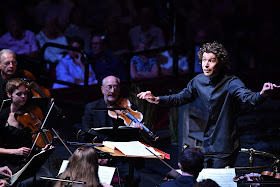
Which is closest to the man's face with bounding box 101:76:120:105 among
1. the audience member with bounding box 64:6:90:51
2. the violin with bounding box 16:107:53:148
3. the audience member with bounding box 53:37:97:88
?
the violin with bounding box 16:107:53:148

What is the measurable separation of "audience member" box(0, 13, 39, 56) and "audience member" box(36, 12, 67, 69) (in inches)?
8.4

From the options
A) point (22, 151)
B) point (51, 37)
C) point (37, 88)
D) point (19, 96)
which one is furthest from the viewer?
point (51, 37)

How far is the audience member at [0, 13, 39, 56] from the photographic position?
765 centimetres

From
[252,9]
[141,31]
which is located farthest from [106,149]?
[252,9]

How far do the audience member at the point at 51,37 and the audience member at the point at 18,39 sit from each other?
0.21m

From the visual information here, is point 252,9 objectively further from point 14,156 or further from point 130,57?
point 14,156

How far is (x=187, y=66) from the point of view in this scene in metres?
8.89

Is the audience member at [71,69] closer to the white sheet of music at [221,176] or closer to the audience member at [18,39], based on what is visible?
the audience member at [18,39]

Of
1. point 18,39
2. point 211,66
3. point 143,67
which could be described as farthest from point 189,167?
point 18,39

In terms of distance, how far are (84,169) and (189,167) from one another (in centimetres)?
85

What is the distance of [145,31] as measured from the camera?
28.5ft

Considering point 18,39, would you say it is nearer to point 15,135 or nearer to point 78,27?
point 78,27

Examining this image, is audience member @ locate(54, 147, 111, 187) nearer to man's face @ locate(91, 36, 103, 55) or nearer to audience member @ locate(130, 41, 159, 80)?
man's face @ locate(91, 36, 103, 55)

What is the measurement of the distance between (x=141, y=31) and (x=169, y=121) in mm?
1910
